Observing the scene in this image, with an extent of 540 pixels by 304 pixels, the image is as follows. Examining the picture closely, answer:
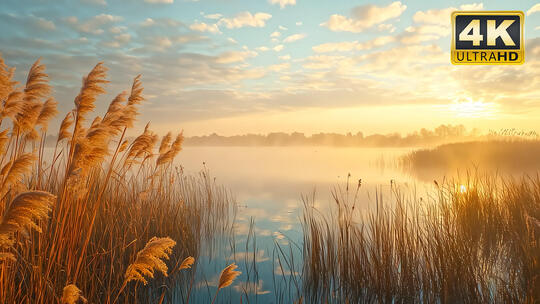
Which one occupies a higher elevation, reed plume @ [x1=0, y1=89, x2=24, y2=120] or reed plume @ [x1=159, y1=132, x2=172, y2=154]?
reed plume @ [x1=0, y1=89, x2=24, y2=120]

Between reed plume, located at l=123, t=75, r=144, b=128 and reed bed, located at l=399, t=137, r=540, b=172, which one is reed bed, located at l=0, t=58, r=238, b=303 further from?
reed bed, located at l=399, t=137, r=540, b=172

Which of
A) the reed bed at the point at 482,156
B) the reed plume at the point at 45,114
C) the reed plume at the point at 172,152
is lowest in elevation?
the reed bed at the point at 482,156

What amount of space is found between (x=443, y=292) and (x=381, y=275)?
2.40 feet

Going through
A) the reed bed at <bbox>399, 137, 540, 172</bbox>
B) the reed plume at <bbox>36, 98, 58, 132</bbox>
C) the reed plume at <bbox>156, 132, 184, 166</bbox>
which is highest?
the reed plume at <bbox>36, 98, 58, 132</bbox>

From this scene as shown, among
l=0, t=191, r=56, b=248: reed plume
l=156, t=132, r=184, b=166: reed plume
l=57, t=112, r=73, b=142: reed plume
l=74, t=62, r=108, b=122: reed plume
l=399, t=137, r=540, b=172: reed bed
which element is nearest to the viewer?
l=0, t=191, r=56, b=248: reed plume

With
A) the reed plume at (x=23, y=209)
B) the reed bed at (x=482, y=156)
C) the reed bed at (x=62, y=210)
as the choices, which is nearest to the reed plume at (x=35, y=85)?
the reed bed at (x=62, y=210)

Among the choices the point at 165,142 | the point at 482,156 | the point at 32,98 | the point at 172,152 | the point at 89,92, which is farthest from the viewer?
the point at 482,156

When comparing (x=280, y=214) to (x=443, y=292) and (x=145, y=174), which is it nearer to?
(x=145, y=174)

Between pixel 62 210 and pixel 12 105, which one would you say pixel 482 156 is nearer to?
pixel 62 210

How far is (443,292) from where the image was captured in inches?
165

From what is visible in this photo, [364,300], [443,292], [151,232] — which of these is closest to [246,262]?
[151,232]

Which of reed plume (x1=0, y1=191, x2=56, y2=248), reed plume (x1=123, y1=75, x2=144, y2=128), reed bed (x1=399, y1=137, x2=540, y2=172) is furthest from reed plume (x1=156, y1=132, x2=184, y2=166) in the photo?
reed bed (x1=399, y1=137, x2=540, y2=172)

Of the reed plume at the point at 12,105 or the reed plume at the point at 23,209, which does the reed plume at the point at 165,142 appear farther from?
the reed plume at the point at 23,209

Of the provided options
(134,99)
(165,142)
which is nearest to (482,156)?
(165,142)
